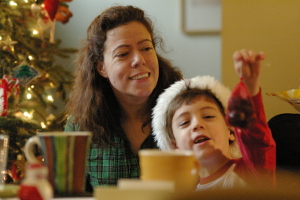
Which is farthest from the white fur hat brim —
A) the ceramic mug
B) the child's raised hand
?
the ceramic mug

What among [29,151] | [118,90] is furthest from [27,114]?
[29,151]

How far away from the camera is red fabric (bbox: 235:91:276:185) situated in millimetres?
772

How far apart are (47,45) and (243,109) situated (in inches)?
88.3

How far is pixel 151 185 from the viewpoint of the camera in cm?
51

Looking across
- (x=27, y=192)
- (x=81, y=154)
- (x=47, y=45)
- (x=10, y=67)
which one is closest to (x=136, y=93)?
(x=81, y=154)

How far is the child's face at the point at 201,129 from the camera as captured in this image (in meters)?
0.99

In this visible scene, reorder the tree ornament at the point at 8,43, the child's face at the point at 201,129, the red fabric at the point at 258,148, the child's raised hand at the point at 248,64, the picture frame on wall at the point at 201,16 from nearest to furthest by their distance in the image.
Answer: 1. the child's raised hand at the point at 248,64
2. the red fabric at the point at 258,148
3. the child's face at the point at 201,129
4. the tree ornament at the point at 8,43
5. the picture frame on wall at the point at 201,16

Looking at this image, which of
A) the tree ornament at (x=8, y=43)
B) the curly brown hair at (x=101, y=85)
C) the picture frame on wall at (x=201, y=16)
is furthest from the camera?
the picture frame on wall at (x=201, y=16)

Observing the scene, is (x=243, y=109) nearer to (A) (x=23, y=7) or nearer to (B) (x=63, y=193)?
(B) (x=63, y=193)

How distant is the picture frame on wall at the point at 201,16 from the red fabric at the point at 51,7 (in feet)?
3.28

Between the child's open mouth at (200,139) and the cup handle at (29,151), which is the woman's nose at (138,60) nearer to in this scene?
the child's open mouth at (200,139)

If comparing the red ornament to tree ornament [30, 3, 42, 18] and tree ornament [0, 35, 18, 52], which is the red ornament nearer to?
tree ornament [0, 35, 18, 52]

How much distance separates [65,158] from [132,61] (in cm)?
81

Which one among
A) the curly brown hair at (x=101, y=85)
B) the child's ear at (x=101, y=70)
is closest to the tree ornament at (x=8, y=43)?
the curly brown hair at (x=101, y=85)
